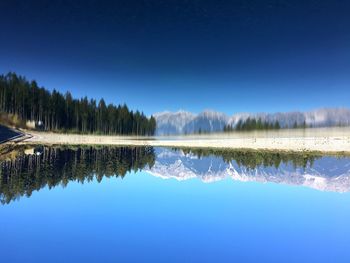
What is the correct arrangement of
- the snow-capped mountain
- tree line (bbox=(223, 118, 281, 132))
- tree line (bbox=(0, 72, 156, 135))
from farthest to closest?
tree line (bbox=(223, 118, 281, 132)), tree line (bbox=(0, 72, 156, 135)), the snow-capped mountain

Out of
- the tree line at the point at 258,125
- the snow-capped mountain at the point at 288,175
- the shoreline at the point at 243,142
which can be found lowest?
the snow-capped mountain at the point at 288,175

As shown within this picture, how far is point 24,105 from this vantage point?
95.1 meters

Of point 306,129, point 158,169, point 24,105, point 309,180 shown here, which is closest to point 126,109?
point 24,105

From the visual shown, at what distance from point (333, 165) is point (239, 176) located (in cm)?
1410

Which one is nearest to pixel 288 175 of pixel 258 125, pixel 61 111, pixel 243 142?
pixel 243 142

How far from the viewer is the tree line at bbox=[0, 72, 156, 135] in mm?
91812

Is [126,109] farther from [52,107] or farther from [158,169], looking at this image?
[158,169]

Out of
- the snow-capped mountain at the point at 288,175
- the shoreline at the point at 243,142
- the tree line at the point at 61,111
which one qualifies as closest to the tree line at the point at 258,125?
the shoreline at the point at 243,142

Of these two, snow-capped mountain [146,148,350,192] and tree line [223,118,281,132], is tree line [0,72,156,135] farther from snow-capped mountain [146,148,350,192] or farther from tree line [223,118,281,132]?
snow-capped mountain [146,148,350,192]

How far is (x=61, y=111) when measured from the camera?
356 ft

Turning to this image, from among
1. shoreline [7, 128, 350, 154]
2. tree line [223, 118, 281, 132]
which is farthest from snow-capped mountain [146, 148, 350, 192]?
tree line [223, 118, 281, 132]

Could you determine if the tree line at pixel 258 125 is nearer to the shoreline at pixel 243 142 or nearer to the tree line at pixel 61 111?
the shoreline at pixel 243 142

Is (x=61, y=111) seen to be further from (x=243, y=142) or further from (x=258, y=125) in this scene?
(x=258, y=125)

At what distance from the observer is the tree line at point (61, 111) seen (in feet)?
301
